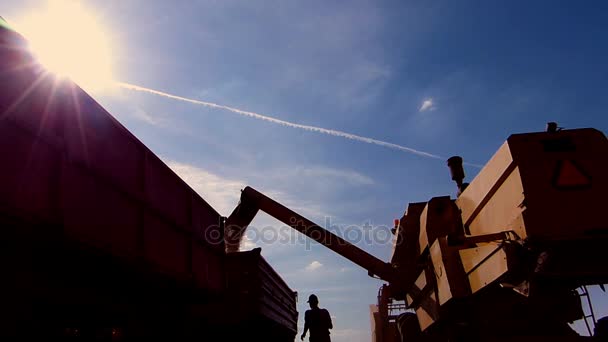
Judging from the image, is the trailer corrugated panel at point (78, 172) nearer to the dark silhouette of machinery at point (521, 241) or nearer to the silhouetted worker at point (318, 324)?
the silhouetted worker at point (318, 324)

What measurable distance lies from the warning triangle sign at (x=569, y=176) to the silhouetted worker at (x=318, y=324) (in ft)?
16.1

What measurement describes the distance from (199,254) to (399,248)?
346 centimetres

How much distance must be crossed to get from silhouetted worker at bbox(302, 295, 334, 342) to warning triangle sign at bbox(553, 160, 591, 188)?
16.1 feet

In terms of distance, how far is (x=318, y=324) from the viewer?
8016 millimetres

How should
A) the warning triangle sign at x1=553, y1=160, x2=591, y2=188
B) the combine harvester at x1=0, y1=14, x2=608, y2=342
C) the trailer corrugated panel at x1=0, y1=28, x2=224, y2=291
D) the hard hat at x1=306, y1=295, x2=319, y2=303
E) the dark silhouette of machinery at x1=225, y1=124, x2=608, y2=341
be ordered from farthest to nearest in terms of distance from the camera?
the hard hat at x1=306, y1=295, x2=319, y2=303 → the warning triangle sign at x1=553, y1=160, x2=591, y2=188 → the dark silhouette of machinery at x1=225, y1=124, x2=608, y2=341 → the combine harvester at x1=0, y1=14, x2=608, y2=342 → the trailer corrugated panel at x1=0, y1=28, x2=224, y2=291

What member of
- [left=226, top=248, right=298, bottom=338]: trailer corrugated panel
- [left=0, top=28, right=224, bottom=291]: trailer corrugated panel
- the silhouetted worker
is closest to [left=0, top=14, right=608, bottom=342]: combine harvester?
[left=0, top=28, right=224, bottom=291]: trailer corrugated panel

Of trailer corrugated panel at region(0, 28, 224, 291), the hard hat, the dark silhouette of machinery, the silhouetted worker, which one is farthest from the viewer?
the hard hat

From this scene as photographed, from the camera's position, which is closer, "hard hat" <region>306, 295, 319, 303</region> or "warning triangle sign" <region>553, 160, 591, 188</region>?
"warning triangle sign" <region>553, 160, 591, 188</region>

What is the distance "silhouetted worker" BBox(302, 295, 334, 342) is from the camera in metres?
7.99

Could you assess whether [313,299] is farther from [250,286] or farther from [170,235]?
[170,235]

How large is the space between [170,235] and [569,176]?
4.58 metres

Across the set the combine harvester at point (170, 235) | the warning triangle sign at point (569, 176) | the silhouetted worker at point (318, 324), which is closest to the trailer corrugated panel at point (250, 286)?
the combine harvester at point (170, 235)

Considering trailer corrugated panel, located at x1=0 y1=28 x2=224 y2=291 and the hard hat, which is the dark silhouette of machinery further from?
trailer corrugated panel, located at x1=0 y1=28 x2=224 y2=291

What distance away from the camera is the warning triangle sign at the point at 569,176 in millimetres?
4512
